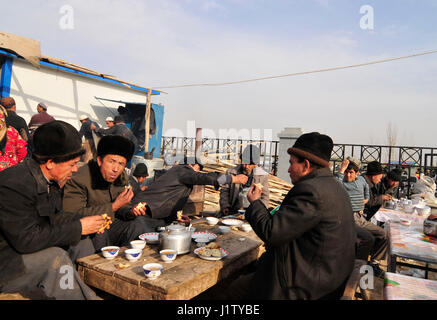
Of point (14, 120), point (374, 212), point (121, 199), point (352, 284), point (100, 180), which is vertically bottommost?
point (374, 212)

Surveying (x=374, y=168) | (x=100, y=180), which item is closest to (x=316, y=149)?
(x=100, y=180)

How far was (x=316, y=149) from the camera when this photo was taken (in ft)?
7.92

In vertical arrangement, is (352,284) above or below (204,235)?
below

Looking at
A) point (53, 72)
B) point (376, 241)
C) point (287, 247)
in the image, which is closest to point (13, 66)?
point (53, 72)

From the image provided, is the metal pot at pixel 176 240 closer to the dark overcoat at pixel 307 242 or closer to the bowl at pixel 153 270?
the bowl at pixel 153 270

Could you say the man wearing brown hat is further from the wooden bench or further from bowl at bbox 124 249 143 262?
the wooden bench

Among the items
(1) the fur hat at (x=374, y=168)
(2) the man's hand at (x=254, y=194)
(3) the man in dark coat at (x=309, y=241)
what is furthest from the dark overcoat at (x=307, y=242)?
(1) the fur hat at (x=374, y=168)

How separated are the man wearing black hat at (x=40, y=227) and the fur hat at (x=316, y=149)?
1916mm

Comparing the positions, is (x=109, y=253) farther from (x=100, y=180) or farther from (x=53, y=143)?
(x=100, y=180)

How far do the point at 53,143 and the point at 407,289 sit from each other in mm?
2871

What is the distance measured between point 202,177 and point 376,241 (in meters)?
3.56

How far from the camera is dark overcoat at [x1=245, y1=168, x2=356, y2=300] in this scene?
2.17 meters
